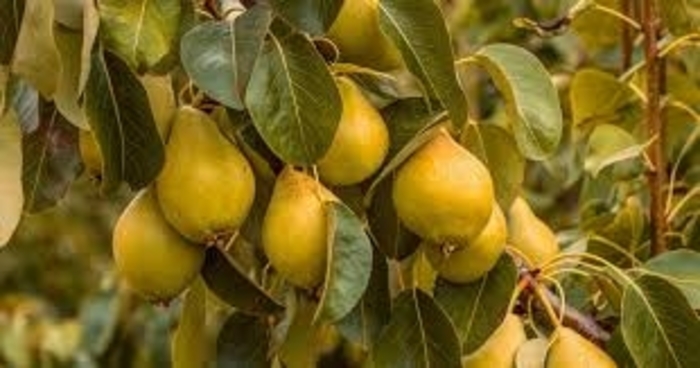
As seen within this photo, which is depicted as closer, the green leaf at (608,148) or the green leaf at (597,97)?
the green leaf at (608,148)

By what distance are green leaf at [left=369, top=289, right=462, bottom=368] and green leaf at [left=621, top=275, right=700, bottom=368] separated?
0.16 meters

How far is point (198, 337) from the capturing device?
149 centimetres

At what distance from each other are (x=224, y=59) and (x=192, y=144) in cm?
8

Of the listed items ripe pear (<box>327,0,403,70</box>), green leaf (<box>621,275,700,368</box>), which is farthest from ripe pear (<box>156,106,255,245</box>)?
green leaf (<box>621,275,700,368</box>)

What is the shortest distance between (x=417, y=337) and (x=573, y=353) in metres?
0.13

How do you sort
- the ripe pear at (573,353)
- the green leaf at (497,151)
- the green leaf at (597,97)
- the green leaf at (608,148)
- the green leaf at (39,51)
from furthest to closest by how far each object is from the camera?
1. the green leaf at (597,97)
2. the green leaf at (608,148)
3. the green leaf at (497,151)
4. the ripe pear at (573,353)
5. the green leaf at (39,51)

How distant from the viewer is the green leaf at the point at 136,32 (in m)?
1.23

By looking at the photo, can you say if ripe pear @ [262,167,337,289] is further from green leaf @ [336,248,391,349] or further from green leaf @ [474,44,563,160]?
green leaf @ [474,44,563,160]

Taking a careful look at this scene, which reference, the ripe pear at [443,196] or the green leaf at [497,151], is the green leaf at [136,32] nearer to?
the ripe pear at [443,196]

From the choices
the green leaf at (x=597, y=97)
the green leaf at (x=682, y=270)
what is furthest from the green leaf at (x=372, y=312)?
the green leaf at (x=597, y=97)

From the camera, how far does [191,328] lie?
4.84ft

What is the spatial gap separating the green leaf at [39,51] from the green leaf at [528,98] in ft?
1.26

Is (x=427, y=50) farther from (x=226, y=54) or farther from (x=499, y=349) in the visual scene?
(x=499, y=349)

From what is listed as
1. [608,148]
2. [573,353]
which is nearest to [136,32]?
[573,353]
